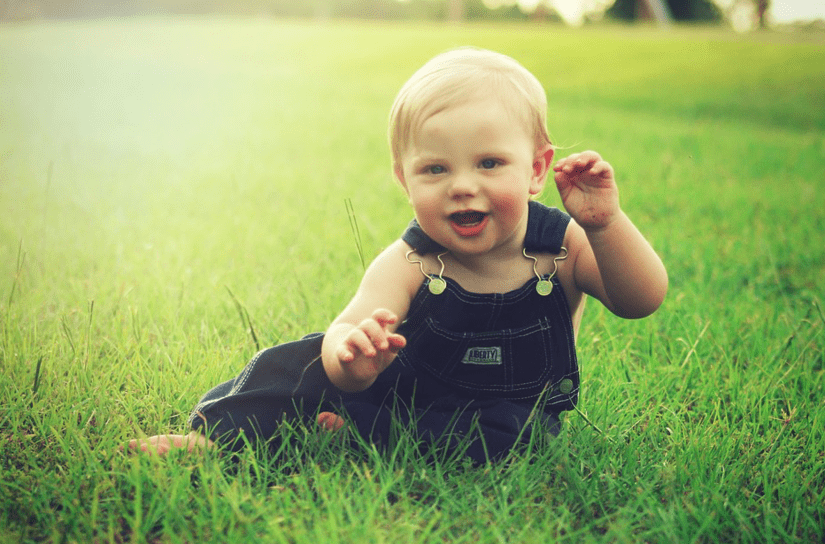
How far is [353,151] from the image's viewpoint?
679 cm

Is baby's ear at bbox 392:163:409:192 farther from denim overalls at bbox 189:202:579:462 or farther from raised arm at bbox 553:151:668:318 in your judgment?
raised arm at bbox 553:151:668:318

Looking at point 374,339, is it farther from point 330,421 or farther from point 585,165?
point 585,165

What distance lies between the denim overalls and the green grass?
0.09m

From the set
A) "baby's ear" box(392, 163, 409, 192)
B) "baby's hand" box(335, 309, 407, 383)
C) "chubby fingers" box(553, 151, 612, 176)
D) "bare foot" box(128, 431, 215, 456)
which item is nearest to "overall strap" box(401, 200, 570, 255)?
"baby's ear" box(392, 163, 409, 192)

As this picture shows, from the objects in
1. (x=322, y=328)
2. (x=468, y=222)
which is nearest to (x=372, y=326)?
(x=468, y=222)

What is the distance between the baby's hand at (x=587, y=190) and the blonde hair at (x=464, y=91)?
0.16 meters

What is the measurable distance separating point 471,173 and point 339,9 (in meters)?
44.6

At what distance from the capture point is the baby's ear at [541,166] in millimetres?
1861

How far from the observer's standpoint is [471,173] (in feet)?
5.67

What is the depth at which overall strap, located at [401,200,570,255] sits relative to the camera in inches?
74.9

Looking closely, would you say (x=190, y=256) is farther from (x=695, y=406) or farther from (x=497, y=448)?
(x=695, y=406)

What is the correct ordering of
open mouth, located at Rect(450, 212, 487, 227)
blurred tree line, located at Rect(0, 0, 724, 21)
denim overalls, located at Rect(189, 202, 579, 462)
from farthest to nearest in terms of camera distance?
blurred tree line, located at Rect(0, 0, 724, 21), denim overalls, located at Rect(189, 202, 579, 462), open mouth, located at Rect(450, 212, 487, 227)

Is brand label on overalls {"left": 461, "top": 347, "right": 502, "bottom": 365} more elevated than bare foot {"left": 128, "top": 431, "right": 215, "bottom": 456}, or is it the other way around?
brand label on overalls {"left": 461, "top": 347, "right": 502, "bottom": 365}

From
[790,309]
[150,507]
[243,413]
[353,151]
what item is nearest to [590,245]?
[243,413]
